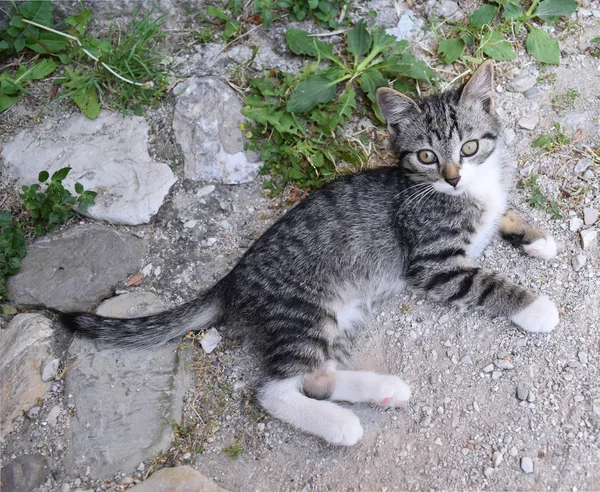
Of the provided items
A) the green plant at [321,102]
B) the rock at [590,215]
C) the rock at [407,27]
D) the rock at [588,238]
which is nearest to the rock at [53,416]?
the green plant at [321,102]

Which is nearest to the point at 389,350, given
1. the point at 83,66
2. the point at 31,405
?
the point at 31,405

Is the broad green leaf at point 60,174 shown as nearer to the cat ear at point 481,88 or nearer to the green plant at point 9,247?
the green plant at point 9,247

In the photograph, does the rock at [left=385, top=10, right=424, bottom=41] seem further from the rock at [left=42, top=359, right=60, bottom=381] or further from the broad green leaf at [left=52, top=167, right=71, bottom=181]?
the rock at [left=42, top=359, right=60, bottom=381]

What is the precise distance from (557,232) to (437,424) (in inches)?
54.5

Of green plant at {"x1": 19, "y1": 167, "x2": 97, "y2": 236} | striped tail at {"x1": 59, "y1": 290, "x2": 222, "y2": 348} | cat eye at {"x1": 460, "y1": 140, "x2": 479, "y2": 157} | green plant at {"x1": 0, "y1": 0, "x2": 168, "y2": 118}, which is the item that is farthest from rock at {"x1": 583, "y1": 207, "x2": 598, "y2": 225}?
green plant at {"x1": 19, "y1": 167, "x2": 97, "y2": 236}

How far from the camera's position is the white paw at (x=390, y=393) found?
2.93 meters

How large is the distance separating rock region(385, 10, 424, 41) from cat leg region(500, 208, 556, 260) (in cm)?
158

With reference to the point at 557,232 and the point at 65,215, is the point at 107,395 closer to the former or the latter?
the point at 65,215

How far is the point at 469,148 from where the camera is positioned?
3086 mm

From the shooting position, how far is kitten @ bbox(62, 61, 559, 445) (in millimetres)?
3061

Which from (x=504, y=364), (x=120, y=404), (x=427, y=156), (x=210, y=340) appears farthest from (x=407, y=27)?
(x=120, y=404)

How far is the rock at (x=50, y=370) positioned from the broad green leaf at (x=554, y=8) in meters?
3.90

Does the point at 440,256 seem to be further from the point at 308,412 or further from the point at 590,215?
the point at 308,412

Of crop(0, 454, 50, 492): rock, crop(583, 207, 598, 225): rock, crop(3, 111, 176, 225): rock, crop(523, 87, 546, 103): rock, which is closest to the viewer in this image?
crop(0, 454, 50, 492): rock
